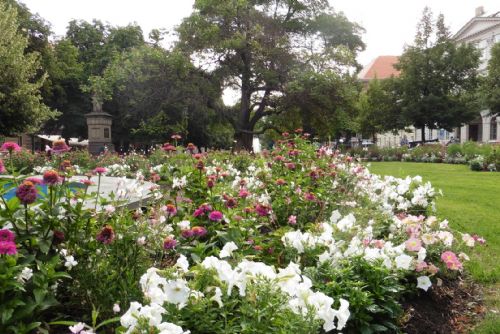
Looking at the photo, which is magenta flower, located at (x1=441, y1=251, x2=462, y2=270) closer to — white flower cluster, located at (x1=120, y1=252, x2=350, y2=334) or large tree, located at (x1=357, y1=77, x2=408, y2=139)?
white flower cluster, located at (x1=120, y1=252, x2=350, y2=334)

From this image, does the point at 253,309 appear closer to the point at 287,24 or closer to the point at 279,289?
the point at 279,289

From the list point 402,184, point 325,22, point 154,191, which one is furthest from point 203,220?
point 325,22

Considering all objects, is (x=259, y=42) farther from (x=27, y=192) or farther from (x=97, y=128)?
(x=27, y=192)

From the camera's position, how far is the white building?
4784 centimetres

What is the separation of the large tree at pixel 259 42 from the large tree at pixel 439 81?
9.40 meters

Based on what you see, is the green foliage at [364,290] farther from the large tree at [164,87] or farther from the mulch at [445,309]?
the large tree at [164,87]

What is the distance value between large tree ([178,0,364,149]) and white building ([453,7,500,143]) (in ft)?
90.2

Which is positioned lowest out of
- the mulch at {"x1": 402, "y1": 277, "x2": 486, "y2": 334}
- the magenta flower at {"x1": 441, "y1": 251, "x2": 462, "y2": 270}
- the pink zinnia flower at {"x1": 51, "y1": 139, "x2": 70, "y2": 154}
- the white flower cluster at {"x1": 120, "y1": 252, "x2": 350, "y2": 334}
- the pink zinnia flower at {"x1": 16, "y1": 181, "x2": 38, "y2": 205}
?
the mulch at {"x1": 402, "y1": 277, "x2": 486, "y2": 334}

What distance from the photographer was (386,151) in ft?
92.7

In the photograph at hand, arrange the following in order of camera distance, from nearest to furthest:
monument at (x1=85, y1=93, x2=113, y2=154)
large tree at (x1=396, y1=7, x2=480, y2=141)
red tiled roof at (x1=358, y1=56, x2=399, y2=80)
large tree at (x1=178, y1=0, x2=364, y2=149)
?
monument at (x1=85, y1=93, x2=113, y2=154) → large tree at (x1=178, y1=0, x2=364, y2=149) → large tree at (x1=396, y1=7, x2=480, y2=141) → red tiled roof at (x1=358, y1=56, x2=399, y2=80)

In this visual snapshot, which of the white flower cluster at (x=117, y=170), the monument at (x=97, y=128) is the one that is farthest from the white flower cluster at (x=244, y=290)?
the monument at (x=97, y=128)

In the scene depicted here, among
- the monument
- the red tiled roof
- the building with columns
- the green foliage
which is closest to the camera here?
the green foliage

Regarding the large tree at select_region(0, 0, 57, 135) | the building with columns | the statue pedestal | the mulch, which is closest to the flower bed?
the mulch

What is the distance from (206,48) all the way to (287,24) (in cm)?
491
